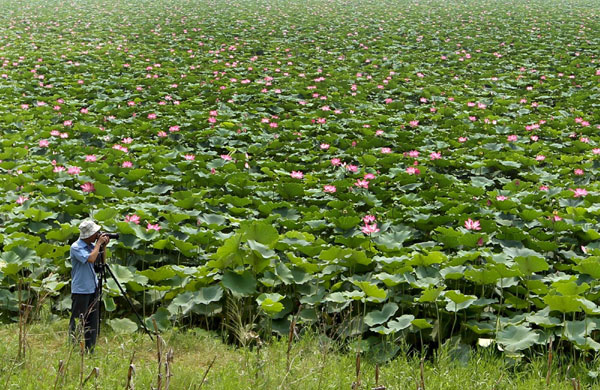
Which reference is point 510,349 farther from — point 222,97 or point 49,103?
point 49,103

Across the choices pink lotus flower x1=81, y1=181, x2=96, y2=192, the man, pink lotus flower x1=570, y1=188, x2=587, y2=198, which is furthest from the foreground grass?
pink lotus flower x1=570, y1=188, x2=587, y2=198

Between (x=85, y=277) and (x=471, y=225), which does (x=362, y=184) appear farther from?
(x=85, y=277)

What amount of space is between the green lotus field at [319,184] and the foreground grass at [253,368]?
18cm

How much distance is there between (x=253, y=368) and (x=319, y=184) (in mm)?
3236

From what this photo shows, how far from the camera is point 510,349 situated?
11.0 feet

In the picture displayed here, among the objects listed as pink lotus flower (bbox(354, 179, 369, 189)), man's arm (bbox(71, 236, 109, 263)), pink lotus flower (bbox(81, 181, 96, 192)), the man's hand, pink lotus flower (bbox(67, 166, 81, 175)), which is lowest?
pink lotus flower (bbox(67, 166, 81, 175))

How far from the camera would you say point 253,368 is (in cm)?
306

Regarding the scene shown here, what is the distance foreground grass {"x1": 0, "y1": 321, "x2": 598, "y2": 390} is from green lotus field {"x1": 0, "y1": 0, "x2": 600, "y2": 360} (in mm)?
185

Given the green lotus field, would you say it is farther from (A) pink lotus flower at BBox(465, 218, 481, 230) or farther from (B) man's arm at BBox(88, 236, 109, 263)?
(B) man's arm at BBox(88, 236, 109, 263)

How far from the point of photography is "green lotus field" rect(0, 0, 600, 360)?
3.84 meters

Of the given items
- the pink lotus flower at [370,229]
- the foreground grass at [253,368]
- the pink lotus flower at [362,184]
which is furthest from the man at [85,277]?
the pink lotus flower at [362,184]

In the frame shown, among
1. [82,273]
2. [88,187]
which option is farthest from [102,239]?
[88,187]

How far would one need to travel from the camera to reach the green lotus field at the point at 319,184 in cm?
384

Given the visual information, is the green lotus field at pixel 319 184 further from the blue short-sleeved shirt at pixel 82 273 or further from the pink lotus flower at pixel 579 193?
the blue short-sleeved shirt at pixel 82 273
